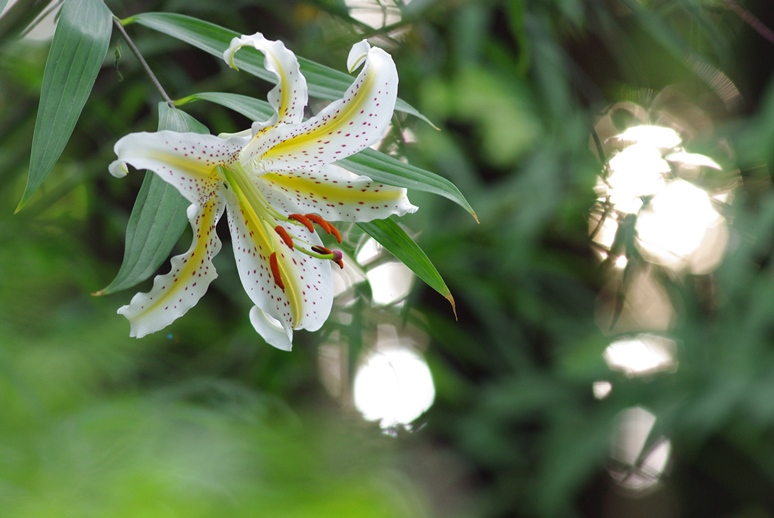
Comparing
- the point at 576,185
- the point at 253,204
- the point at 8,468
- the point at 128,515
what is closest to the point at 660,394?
the point at 576,185

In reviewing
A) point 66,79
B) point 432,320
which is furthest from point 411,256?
point 432,320

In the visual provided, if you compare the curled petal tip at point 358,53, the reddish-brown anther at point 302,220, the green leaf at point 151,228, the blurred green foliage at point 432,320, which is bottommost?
the green leaf at point 151,228

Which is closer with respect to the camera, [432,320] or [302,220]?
[302,220]

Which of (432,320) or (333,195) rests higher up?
(432,320)

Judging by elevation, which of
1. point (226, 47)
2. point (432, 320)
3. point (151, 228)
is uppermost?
point (432, 320)

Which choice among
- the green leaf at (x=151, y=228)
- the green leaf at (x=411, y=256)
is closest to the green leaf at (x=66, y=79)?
the green leaf at (x=151, y=228)

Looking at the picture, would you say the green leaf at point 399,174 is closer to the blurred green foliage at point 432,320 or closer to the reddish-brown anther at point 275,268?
the reddish-brown anther at point 275,268

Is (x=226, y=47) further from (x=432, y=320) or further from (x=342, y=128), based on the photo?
(x=432, y=320)
